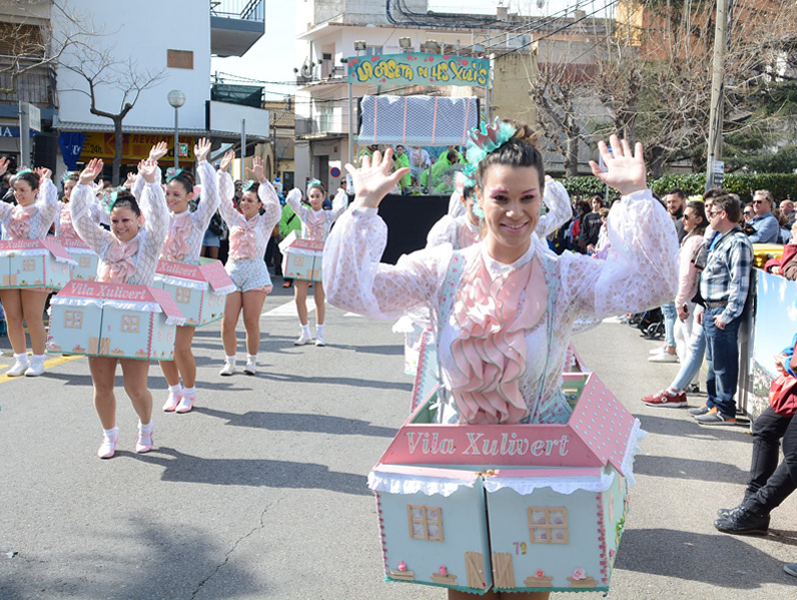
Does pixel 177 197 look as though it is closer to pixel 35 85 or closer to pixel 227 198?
pixel 227 198

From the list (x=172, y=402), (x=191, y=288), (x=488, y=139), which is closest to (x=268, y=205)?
(x=191, y=288)

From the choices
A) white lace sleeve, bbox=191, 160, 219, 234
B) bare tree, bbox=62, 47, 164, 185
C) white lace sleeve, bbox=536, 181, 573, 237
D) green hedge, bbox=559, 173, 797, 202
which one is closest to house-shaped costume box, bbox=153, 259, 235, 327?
white lace sleeve, bbox=191, 160, 219, 234

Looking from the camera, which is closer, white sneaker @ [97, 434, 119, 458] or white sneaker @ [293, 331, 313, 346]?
white sneaker @ [97, 434, 119, 458]

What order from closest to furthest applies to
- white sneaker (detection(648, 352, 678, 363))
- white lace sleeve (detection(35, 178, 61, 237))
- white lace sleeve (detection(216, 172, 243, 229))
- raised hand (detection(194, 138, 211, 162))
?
raised hand (detection(194, 138, 211, 162)), white lace sleeve (detection(216, 172, 243, 229)), white lace sleeve (detection(35, 178, 61, 237)), white sneaker (detection(648, 352, 678, 363))

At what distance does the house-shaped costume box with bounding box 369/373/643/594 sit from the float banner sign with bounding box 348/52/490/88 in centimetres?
1351

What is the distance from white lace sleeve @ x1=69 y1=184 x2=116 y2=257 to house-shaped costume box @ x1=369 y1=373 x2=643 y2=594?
4.02 metres

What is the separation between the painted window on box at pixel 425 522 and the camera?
111 inches

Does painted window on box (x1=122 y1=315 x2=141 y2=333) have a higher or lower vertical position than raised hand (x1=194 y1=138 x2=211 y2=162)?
lower

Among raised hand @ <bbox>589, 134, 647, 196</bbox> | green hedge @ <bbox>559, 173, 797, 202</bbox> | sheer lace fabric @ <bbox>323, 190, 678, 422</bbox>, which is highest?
green hedge @ <bbox>559, 173, 797, 202</bbox>

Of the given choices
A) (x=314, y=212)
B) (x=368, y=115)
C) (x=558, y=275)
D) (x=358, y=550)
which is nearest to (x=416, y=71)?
(x=368, y=115)

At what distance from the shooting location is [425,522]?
2.84 metres

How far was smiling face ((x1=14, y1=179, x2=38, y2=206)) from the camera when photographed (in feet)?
29.2

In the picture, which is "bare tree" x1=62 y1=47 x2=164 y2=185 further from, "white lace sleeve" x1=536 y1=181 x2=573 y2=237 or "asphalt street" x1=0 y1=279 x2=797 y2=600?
"white lace sleeve" x1=536 y1=181 x2=573 y2=237

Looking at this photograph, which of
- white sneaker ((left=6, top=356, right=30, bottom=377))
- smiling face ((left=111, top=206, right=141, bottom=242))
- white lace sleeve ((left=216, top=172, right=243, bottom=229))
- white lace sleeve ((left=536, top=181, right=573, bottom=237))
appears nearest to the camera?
smiling face ((left=111, top=206, right=141, bottom=242))
